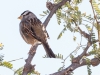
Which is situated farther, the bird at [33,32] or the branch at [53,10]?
the bird at [33,32]

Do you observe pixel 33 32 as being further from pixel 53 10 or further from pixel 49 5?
pixel 53 10

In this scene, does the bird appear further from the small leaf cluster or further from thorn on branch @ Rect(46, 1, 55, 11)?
the small leaf cluster

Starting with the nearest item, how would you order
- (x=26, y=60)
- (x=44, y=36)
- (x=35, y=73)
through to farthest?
1. (x=26, y=60)
2. (x=35, y=73)
3. (x=44, y=36)

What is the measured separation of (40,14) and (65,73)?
1259 millimetres

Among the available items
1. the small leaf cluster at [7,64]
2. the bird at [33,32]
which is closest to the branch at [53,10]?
the bird at [33,32]

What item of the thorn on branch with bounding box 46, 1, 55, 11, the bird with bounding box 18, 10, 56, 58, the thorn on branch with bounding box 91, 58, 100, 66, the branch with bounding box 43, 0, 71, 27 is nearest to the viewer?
the thorn on branch with bounding box 91, 58, 100, 66

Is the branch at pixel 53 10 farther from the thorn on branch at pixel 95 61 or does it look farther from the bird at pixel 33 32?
the thorn on branch at pixel 95 61

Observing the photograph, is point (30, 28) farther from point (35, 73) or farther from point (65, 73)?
point (65, 73)

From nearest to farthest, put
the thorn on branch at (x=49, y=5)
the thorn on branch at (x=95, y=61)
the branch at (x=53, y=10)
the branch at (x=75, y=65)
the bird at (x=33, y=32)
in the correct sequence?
the branch at (x=75, y=65) < the thorn on branch at (x=95, y=61) < the branch at (x=53, y=10) < the thorn on branch at (x=49, y=5) < the bird at (x=33, y=32)

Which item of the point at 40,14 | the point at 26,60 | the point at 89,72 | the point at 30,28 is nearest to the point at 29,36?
the point at 30,28

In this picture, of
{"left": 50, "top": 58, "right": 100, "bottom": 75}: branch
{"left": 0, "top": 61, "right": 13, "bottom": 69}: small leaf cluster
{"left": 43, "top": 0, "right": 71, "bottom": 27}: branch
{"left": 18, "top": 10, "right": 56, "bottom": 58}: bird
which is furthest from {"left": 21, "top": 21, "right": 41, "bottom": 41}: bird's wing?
{"left": 50, "top": 58, "right": 100, "bottom": 75}: branch

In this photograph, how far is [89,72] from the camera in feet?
8.45

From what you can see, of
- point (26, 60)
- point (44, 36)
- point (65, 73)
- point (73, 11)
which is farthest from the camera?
point (44, 36)

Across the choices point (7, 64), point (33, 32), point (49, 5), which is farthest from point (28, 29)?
point (7, 64)
